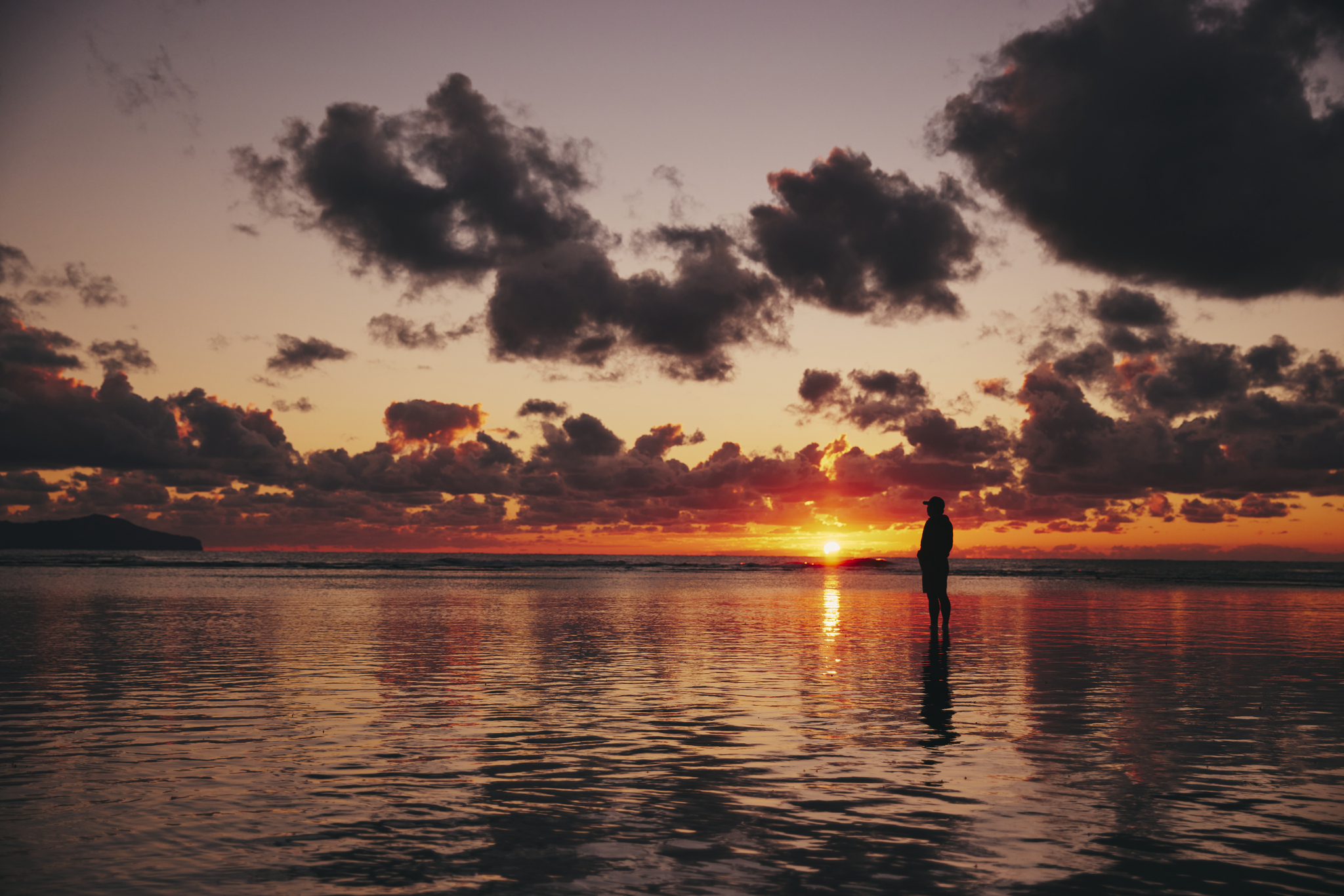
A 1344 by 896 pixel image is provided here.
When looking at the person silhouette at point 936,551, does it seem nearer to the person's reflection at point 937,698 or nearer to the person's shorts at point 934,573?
the person's shorts at point 934,573

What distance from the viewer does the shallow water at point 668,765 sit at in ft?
20.9

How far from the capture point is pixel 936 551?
22.6 metres

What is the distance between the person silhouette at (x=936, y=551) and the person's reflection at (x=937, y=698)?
130 cm

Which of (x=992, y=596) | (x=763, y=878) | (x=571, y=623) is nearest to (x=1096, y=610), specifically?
(x=992, y=596)

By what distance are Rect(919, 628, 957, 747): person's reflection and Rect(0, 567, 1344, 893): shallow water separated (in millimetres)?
74

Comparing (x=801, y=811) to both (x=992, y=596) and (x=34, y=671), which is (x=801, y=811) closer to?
(x=34, y=671)

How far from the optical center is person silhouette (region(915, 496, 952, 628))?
2255 cm

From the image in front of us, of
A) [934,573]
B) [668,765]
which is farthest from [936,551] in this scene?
[668,765]

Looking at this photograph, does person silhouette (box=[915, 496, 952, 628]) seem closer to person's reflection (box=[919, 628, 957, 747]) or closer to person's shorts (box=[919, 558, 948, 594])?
person's shorts (box=[919, 558, 948, 594])

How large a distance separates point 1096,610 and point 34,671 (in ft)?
122

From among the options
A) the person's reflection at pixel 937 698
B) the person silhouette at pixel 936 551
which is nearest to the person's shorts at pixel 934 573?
the person silhouette at pixel 936 551

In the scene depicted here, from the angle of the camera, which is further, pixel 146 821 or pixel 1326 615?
pixel 1326 615

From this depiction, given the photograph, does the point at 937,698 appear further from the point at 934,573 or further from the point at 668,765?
the point at 934,573

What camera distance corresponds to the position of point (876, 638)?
25.1 meters
